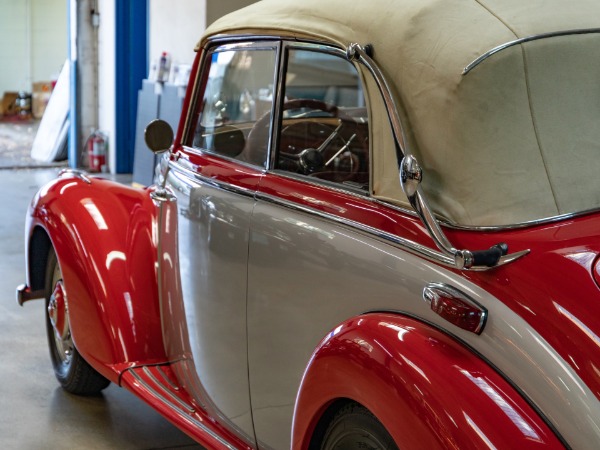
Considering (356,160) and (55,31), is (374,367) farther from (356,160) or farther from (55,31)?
(55,31)

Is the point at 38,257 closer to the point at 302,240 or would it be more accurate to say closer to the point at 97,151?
the point at 302,240

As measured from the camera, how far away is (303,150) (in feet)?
9.06

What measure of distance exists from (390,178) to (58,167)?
9.77 meters

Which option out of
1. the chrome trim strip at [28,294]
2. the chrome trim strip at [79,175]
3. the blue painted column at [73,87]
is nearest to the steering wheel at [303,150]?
the chrome trim strip at [79,175]

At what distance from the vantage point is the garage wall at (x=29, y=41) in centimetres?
1870

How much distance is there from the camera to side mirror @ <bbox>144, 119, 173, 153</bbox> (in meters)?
3.56

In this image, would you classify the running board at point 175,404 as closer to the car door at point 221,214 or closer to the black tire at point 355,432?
the car door at point 221,214

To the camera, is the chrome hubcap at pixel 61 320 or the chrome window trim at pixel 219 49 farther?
the chrome hubcap at pixel 61 320

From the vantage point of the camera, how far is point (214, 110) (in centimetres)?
337

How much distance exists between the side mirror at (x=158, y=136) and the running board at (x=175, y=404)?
859 millimetres

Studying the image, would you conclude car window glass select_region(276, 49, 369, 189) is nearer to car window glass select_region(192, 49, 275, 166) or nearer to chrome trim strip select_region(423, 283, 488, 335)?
car window glass select_region(192, 49, 275, 166)

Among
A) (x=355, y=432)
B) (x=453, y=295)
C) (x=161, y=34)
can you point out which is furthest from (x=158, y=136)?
(x=161, y=34)

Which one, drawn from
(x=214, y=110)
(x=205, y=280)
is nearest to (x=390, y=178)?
(x=205, y=280)

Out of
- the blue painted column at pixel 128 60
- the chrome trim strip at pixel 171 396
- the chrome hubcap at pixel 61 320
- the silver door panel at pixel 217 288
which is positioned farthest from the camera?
the blue painted column at pixel 128 60
